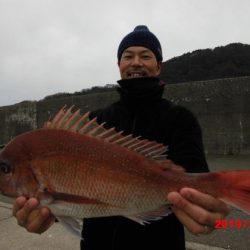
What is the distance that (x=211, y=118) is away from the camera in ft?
26.6

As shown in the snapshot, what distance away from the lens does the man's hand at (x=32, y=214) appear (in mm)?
1742

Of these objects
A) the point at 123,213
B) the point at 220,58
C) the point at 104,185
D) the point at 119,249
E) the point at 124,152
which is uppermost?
the point at 220,58

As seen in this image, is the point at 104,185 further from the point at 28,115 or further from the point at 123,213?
the point at 28,115

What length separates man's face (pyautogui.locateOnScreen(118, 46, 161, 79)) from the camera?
247 cm

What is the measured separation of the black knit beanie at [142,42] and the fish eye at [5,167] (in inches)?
53.5

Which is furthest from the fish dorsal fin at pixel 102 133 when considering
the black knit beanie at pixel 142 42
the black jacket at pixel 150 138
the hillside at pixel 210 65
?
the hillside at pixel 210 65

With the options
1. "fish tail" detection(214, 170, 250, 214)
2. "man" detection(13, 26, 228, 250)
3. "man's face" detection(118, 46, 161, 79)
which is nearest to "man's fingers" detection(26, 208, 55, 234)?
"man" detection(13, 26, 228, 250)

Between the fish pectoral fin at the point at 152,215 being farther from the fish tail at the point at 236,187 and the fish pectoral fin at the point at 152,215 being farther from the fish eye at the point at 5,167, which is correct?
the fish eye at the point at 5,167

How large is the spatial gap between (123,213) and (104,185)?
167 millimetres

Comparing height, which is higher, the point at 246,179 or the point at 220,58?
the point at 220,58

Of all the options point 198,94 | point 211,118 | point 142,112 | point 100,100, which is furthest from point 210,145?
point 142,112

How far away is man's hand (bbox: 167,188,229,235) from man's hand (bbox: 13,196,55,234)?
0.64 metres

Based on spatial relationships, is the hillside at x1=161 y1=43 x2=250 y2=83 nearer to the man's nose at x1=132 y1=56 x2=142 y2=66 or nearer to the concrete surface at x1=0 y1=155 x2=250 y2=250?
the concrete surface at x1=0 y1=155 x2=250 y2=250

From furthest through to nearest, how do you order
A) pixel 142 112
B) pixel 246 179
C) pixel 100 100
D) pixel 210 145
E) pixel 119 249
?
pixel 100 100, pixel 210 145, pixel 142 112, pixel 119 249, pixel 246 179
